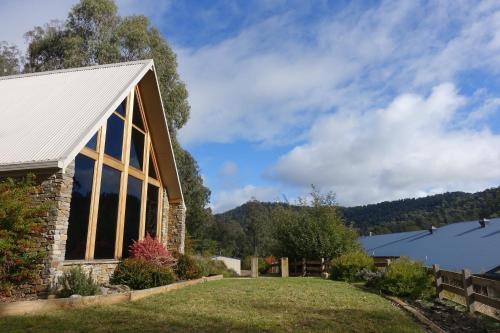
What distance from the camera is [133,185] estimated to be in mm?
13852

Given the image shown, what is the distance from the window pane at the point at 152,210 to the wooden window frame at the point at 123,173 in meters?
0.19

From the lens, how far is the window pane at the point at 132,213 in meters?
12.9

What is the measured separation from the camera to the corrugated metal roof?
9.54 meters

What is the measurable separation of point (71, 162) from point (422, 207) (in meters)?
75.3

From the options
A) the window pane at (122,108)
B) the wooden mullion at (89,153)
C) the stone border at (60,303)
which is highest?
the window pane at (122,108)

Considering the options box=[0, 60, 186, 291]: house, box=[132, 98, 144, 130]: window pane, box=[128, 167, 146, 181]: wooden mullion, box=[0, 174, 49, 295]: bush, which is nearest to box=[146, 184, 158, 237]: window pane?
box=[0, 60, 186, 291]: house

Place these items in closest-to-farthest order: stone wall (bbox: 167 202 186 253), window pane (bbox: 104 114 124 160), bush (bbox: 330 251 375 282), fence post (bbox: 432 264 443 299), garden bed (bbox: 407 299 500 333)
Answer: garden bed (bbox: 407 299 500 333), fence post (bbox: 432 264 443 299), window pane (bbox: 104 114 124 160), bush (bbox: 330 251 375 282), stone wall (bbox: 167 202 186 253)

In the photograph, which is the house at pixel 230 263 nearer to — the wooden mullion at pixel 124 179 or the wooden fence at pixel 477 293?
the wooden mullion at pixel 124 179

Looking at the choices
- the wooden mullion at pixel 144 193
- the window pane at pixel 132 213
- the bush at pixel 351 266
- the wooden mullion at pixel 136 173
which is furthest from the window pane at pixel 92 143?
the bush at pixel 351 266

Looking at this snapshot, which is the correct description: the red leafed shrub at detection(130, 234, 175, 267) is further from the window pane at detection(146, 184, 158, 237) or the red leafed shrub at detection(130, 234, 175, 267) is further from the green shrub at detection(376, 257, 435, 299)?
the green shrub at detection(376, 257, 435, 299)

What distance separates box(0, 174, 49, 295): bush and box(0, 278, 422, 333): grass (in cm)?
203

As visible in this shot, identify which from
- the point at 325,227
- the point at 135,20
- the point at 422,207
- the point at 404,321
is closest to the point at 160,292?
the point at 404,321

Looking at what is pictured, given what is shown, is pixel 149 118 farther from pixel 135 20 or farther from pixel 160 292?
pixel 135 20

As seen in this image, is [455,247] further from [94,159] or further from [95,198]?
[94,159]
